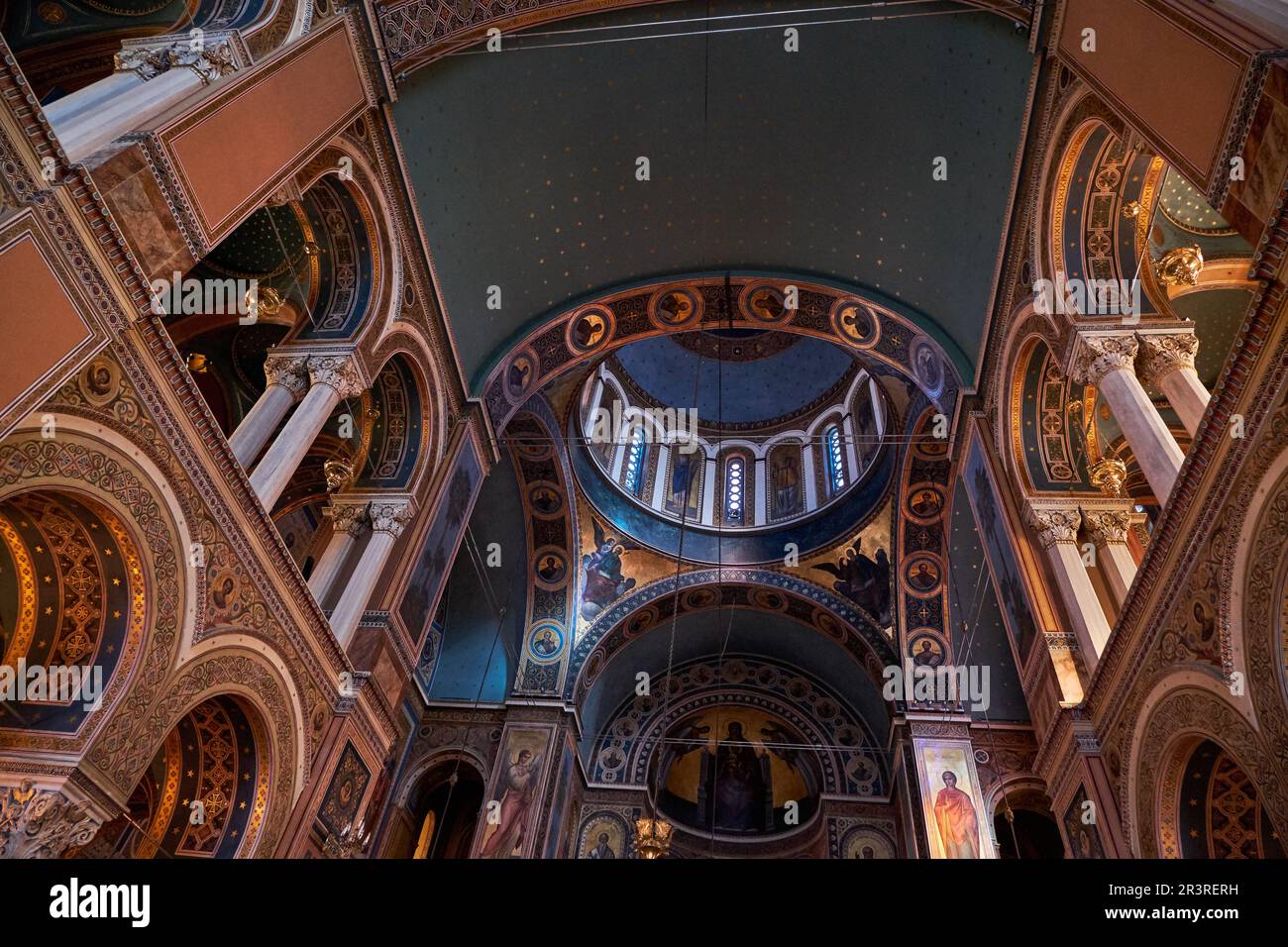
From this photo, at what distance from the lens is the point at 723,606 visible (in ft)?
54.3

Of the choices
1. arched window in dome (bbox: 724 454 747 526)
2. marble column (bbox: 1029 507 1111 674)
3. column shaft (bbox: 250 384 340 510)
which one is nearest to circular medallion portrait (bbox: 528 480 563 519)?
arched window in dome (bbox: 724 454 747 526)

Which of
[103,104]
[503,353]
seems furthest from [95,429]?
[503,353]

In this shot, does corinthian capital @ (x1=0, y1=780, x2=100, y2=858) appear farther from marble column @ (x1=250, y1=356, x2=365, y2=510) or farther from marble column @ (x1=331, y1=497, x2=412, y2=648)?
marble column @ (x1=331, y1=497, x2=412, y2=648)

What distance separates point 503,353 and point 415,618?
3940mm

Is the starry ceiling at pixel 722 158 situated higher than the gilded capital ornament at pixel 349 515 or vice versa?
the starry ceiling at pixel 722 158

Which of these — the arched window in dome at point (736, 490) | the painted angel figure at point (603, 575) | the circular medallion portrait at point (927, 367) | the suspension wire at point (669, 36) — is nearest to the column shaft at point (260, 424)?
the suspension wire at point (669, 36)

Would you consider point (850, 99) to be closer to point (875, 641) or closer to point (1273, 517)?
point (1273, 517)

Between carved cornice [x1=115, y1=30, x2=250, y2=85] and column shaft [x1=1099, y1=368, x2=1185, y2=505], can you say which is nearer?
carved cornice [x1=115, y1=30, x2=250, y2=85]

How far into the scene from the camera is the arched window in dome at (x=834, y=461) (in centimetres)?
1682

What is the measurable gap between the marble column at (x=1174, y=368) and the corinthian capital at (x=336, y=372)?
7447 millimetres

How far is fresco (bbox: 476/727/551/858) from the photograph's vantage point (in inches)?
483

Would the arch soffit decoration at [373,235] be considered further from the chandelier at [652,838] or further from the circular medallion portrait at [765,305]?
the chandelier at [652,838]

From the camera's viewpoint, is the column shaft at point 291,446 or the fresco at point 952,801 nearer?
the column shaft at point 291,446

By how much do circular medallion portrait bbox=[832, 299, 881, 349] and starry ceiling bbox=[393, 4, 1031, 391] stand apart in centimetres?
40
